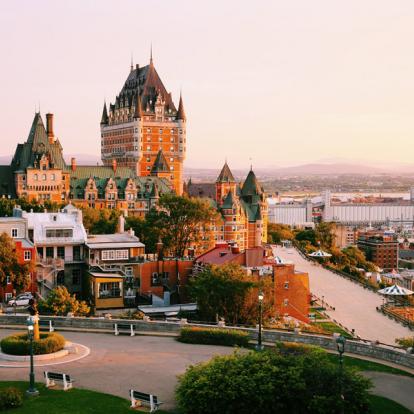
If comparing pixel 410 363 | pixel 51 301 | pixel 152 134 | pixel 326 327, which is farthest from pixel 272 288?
pixel 152 134

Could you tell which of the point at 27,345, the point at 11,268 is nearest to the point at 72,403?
the point at 27,345

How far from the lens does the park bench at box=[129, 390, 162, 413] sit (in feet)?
92.7

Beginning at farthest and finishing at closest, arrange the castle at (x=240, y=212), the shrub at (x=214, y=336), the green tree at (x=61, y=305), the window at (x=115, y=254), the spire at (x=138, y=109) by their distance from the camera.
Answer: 1. the spire at (x=138, y=109)
2. the castle at (x=240, y=212)
3. the window at (x=115, y=254)
4. the green tree at (x=61, y=305)
5. the shrub at (x=214, y=336)

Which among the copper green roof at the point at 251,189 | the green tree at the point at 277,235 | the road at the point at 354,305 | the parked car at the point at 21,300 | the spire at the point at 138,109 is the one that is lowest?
the road at the point at 354,305

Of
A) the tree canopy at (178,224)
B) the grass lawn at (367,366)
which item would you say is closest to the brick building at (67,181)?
the tree canopy at (178,224)

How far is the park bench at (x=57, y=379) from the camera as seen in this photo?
1210 inches

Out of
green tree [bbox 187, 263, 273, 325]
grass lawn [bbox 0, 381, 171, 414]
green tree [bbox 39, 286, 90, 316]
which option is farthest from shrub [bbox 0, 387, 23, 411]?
green tree [bbox 187, 263, 273, 325]

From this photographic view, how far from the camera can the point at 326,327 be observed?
63406mm

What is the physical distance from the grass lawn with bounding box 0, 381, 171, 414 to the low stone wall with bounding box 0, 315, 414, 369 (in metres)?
11.7

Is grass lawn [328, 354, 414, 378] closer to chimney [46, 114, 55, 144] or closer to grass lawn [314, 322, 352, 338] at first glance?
grass lawn [314, 322, 352, 338]

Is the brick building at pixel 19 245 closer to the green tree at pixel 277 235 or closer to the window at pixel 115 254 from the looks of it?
the window at pixel 115 254

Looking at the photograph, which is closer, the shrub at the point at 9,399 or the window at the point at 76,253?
the shrub at the point at 9,399

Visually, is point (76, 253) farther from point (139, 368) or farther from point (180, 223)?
point (139, 368)

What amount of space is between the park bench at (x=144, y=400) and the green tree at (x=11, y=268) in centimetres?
3215
